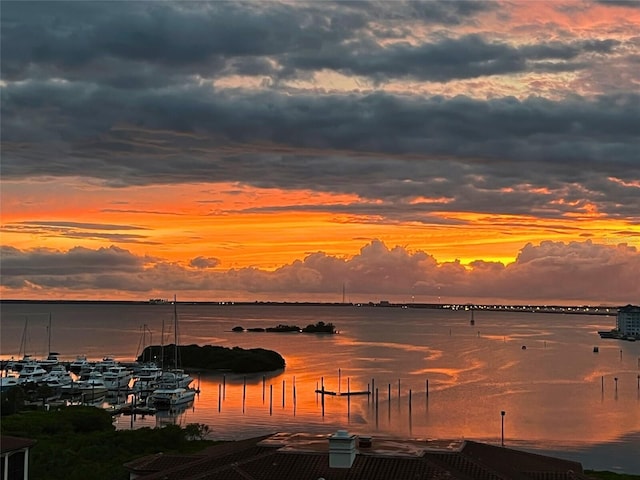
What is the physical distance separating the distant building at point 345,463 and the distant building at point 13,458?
5688 millimetres

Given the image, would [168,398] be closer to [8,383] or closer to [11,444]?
[8,383]

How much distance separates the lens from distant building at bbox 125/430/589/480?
85.1ft

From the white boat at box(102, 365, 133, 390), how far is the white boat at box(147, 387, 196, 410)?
1270cm

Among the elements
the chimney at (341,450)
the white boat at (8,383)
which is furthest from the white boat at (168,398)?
the chimney at (341,450)

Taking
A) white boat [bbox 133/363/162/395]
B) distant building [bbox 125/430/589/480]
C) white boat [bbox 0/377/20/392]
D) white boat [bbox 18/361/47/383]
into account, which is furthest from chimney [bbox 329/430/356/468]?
white boat [bbox 18/361/47/383]

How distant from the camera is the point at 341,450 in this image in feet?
85.5

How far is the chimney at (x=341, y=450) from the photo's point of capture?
85.2ft

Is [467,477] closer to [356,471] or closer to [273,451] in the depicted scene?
[356,471]

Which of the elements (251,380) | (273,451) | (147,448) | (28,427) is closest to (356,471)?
(273,451)

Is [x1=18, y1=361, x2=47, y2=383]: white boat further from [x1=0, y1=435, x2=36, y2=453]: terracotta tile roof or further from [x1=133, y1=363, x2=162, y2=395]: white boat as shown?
[x1=0, y1=435, x2=36, y2=453]: terracotta tile roof

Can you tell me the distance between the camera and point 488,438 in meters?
75.2

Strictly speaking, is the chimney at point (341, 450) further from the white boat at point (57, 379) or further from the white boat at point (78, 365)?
the white boat at point (78, 365)

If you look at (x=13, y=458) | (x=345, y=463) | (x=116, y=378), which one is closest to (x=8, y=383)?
(x=116, y=378)

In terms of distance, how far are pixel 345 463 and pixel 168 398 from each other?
73.5 meters
